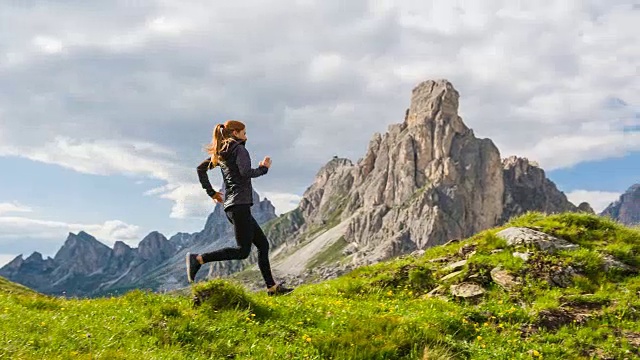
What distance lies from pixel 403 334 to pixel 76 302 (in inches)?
282

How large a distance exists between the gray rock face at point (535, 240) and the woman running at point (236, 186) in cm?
715

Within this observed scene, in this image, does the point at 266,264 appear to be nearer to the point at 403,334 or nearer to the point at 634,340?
the point at 403,334

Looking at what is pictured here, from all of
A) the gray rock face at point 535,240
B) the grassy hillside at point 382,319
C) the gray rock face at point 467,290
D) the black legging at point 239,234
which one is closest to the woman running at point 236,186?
the black legging at point 239,234

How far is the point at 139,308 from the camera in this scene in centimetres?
922

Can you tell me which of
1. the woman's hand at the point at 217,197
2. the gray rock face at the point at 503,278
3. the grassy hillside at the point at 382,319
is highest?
the woman's hand at the point at 217,197

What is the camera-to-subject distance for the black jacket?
489 inches

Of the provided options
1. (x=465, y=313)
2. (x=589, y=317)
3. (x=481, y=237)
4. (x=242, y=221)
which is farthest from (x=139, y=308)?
(x=481, y=237)

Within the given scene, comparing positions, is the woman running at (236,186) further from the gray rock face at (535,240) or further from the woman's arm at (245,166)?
the gray rock face at (535,240)

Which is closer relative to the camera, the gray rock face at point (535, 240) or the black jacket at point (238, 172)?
the black jacket at point (238, 172)

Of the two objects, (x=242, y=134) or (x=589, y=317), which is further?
(x=242, y=134)

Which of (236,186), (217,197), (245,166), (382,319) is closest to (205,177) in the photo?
(217,197)

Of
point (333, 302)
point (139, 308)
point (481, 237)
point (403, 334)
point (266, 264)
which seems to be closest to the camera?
point (403, 334)

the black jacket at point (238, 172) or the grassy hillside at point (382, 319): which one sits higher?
the black jacket at point (238, 172)

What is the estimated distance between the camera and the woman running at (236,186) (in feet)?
40.8
